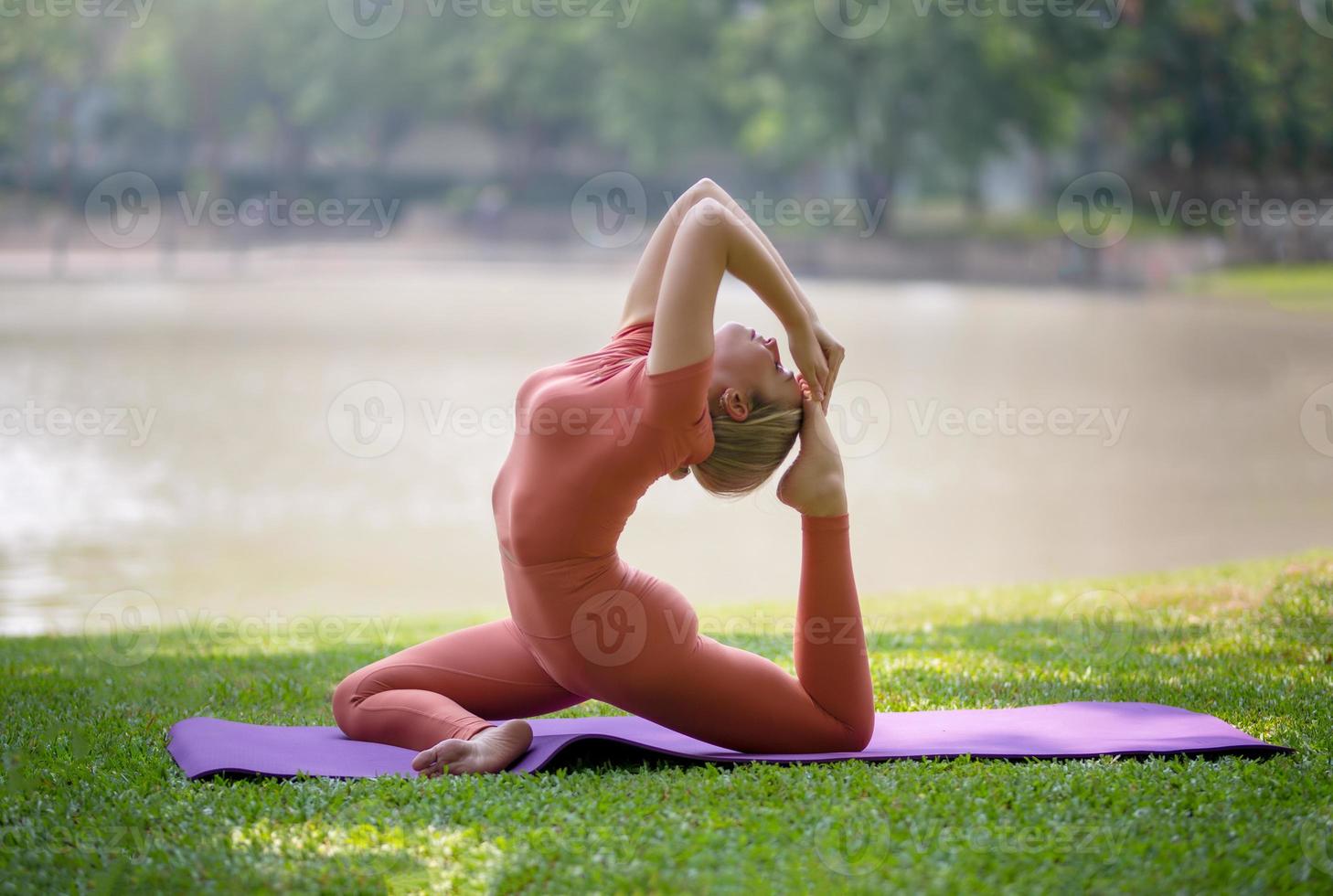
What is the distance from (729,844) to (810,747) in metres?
0.72

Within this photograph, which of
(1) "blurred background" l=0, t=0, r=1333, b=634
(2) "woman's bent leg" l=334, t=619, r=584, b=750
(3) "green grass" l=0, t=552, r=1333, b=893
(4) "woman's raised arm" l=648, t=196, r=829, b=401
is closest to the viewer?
(3) "green grass" l=0, t=552, r=1333, b=893

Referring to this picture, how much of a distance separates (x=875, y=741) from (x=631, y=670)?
692 millimetres

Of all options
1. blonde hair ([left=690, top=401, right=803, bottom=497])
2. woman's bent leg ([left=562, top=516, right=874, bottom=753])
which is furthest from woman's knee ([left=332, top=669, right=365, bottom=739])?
blonde hair ([left=690, top=401, right=803, bottom=497])

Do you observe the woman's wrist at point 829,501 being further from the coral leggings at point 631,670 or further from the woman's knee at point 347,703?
the woman's knee at point 347,703

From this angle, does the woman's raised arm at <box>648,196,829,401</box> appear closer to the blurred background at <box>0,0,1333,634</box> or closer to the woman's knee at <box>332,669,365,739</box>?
the woman's knee at <box>332,669,365,739</box>

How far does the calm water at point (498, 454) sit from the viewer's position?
977 centimetres

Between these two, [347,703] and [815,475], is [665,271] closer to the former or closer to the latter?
[815,475]

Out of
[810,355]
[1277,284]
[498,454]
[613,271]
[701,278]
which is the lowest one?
[498,454]

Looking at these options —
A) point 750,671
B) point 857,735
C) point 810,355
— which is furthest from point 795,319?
point 857,735

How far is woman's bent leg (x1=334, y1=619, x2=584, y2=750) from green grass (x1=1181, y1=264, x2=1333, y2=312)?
26608 millimetres

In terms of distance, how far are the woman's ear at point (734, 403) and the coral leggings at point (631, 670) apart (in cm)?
34

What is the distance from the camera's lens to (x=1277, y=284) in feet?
96.4

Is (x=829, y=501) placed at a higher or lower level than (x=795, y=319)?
lower

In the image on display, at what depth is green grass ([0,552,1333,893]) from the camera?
237 centimetres
